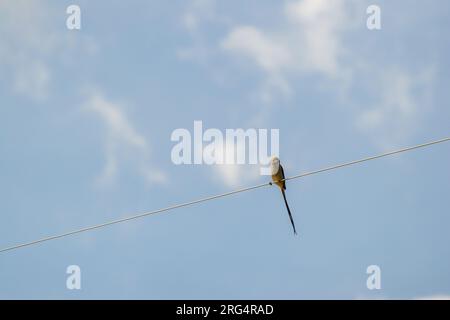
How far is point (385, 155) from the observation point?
389 inches

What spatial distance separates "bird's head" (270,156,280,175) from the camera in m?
15.3

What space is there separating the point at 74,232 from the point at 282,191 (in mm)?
6237

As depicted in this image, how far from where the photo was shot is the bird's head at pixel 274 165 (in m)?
15.3

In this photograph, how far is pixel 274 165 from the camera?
50.3 ft
